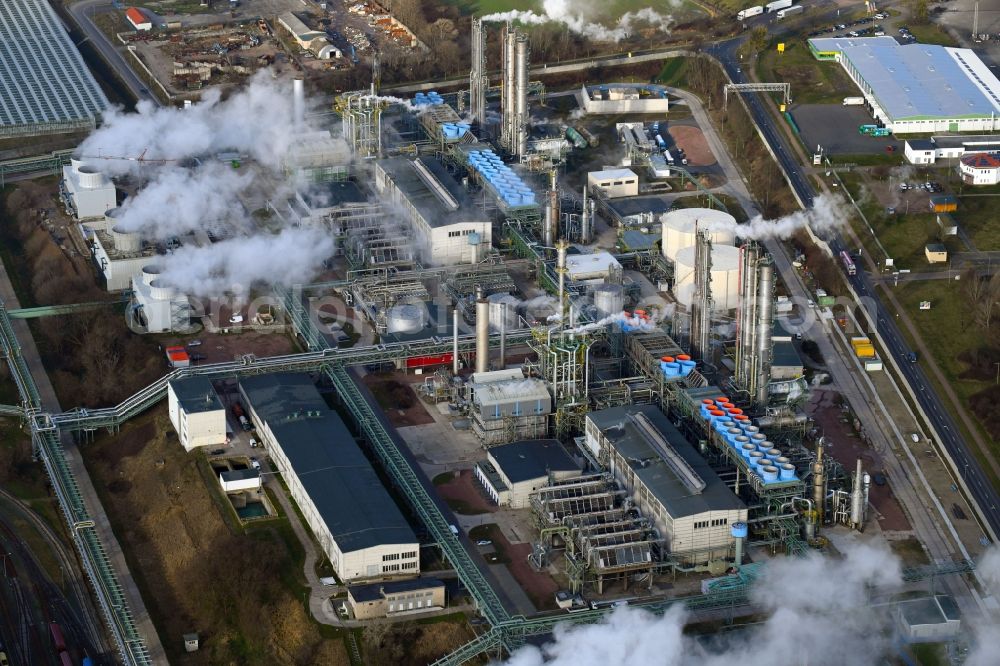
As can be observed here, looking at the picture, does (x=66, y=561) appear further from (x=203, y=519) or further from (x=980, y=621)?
(x=980, y=621)

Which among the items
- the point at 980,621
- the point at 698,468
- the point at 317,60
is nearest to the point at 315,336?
the point at 698,468

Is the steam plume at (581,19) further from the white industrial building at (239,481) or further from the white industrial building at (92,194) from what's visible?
the white industrial building at (239,481)

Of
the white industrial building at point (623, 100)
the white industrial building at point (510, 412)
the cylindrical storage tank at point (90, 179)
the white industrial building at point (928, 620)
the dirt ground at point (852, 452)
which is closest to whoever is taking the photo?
the white industrial building at point (928, 620)

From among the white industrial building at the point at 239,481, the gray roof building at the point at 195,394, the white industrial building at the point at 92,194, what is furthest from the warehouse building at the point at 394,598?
the white industrial building at the point at 92,194

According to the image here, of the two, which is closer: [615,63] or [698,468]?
[698,468]

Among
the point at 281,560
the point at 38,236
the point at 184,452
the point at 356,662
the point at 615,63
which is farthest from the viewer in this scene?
the point at 615,63

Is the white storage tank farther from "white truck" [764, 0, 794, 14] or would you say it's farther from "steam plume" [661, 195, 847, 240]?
"white truck" [764, 0, 794, 14]

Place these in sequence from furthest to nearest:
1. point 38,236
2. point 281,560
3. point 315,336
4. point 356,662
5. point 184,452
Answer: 1. point 38,236
2. point 315,336
3. point 184,452
4. point 281,560
5. point 356,662

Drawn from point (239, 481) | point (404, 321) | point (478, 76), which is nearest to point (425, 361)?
point (404, 321)
